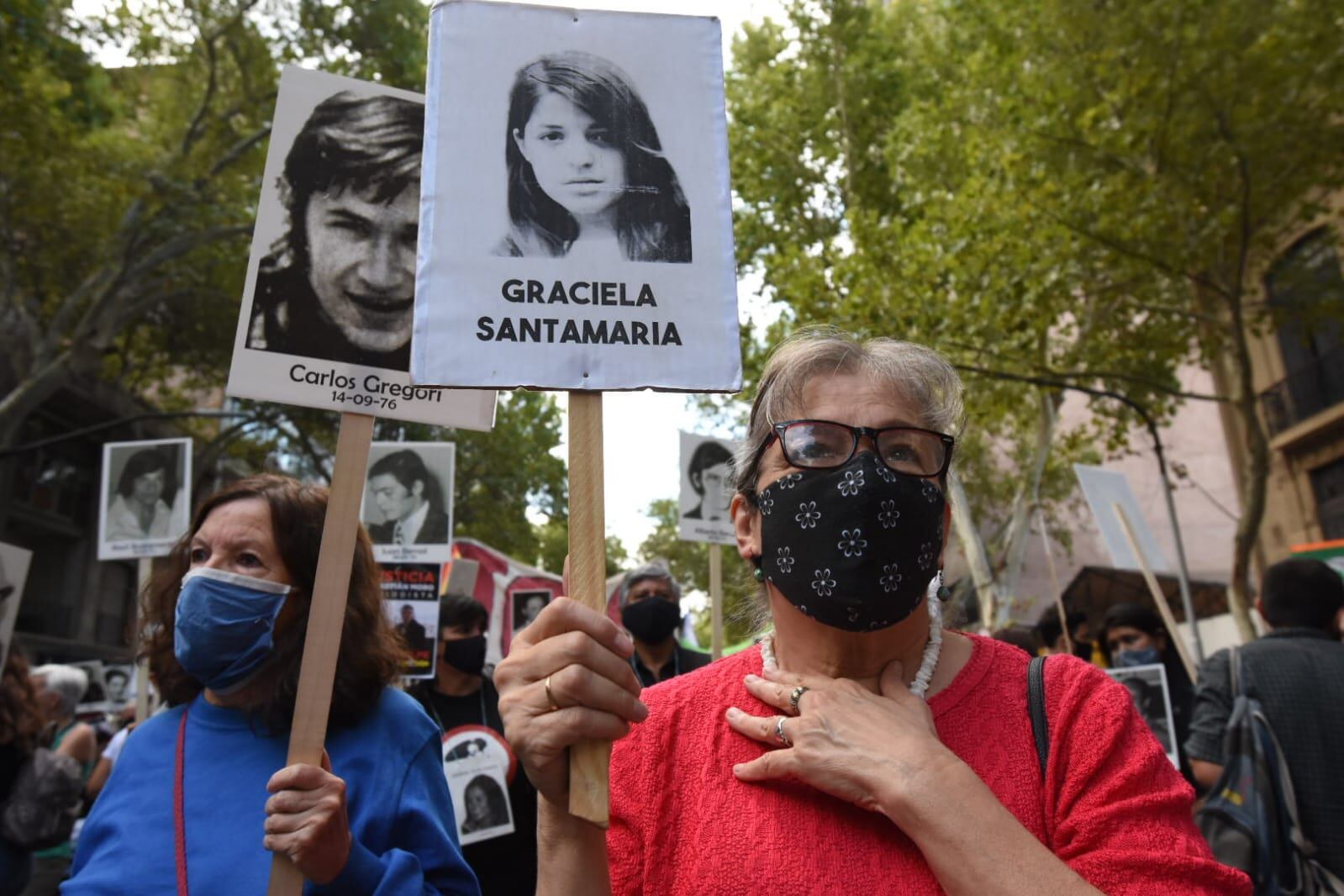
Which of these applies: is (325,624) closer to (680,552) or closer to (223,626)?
(223,626)

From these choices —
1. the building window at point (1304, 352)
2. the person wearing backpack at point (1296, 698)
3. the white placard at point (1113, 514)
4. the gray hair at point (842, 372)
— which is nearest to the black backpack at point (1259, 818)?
the person wearing backpack at point (1296, 698)

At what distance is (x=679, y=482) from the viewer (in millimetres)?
7086

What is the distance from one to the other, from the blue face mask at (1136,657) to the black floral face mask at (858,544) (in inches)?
178

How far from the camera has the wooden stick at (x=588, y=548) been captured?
1.54 meters

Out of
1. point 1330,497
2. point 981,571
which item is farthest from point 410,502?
point 1330,497

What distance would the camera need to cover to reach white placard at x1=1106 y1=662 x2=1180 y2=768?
214 inches

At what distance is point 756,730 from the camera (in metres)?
1.78

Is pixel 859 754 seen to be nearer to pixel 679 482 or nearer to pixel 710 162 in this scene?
pixel 710 162

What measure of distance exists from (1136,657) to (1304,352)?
704 inches

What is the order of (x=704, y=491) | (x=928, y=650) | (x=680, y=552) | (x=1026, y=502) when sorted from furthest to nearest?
(x=680, y=552), (x=1026, y=502), (x=704, y=491), (x=928, y=650)

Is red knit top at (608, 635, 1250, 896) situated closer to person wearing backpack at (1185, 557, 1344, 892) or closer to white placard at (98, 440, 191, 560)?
person wearing backpack at (1185, 557, 1344, 892)

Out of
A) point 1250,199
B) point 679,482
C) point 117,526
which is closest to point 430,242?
point 679,482

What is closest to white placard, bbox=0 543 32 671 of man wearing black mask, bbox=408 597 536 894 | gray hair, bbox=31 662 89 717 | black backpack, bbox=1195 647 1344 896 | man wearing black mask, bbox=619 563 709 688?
man wearing black mask, bbox=408 597 536 894

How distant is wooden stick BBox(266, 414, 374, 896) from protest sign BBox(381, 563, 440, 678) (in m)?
2.95
